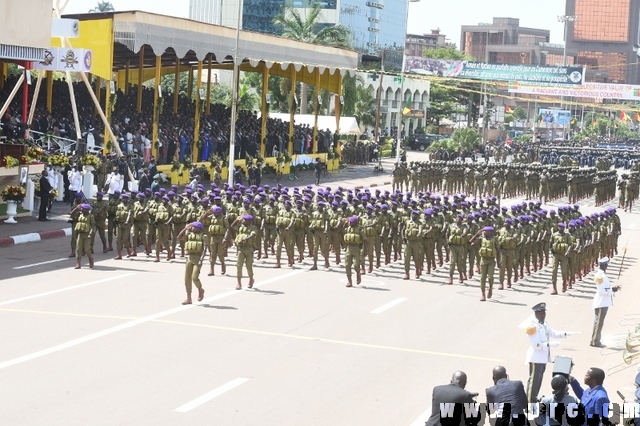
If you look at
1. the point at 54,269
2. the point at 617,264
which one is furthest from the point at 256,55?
the point at 54,269

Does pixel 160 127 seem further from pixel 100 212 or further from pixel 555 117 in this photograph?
pixel 555 117

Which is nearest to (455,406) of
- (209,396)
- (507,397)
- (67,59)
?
(507,397)

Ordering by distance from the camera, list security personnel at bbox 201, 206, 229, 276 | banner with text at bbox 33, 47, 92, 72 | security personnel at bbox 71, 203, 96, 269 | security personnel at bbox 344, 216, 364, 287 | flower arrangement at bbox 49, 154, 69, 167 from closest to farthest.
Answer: security personnel at bbox 344, 216, 364, 287 → security personnel at bbox 71, 203, 96, 269 → security personnel at bbox 201, 206, 229, 276 → flower arrangement at bbox 49, 154, 69, 167 → banner with text at bbox 33, 47, 92, 72

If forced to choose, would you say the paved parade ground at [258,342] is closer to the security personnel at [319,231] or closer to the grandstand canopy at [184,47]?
the security personnel at [319,231]

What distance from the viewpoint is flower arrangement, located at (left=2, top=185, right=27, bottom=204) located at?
98.5 feet

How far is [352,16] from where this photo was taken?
396 ft

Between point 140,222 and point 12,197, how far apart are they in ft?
Result: 21.2

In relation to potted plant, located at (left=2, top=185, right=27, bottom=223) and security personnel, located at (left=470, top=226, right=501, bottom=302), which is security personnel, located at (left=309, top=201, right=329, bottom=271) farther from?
potted plant, located at (left=2, top=185, right=27, bottom=223)

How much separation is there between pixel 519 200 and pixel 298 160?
1126 cm

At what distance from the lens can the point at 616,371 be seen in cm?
1586

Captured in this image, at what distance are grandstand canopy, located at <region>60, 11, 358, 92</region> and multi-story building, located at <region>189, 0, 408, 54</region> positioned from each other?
5779 centimetres

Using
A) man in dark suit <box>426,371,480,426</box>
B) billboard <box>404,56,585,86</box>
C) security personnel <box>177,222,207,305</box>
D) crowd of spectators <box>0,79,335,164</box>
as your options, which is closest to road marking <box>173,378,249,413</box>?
man in dark suit <box>426,371,480,426</box>

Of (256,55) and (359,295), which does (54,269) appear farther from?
(256,55)

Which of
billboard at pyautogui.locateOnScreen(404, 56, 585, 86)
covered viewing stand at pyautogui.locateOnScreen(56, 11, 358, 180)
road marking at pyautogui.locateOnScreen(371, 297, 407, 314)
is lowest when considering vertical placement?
road marking at pyautogui.locateOnScreen(371, 297, 407, 314)
